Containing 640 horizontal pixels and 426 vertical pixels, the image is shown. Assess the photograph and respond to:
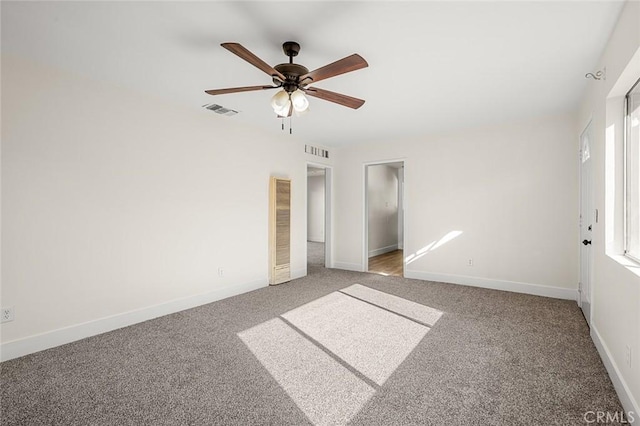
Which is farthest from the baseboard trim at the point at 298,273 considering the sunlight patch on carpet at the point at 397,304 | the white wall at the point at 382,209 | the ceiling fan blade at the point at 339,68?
the ceiling fan blade at the point at 339,68

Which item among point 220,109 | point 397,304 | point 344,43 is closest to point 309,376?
point 397,304

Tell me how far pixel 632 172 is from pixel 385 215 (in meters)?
5.91

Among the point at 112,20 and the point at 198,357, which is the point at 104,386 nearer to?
the point at 198,357

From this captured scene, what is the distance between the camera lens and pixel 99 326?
2900 millimetres

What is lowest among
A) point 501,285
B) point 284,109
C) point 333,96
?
point 501,285

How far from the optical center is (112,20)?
200cm

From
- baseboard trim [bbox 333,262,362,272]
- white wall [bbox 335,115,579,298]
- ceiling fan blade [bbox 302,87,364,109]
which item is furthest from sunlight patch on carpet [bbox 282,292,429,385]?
ceiling fan blade [bbox 302,87,364,109]

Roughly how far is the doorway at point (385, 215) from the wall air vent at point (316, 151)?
Answer: 1.50 m

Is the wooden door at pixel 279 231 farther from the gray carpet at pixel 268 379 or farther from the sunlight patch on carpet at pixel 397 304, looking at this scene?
the gray carpet at pixel 268 379

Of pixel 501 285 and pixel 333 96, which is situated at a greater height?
pixel 333 96

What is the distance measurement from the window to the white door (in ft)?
3.42

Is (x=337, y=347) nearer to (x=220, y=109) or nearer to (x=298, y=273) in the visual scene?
(x=298, y=273)

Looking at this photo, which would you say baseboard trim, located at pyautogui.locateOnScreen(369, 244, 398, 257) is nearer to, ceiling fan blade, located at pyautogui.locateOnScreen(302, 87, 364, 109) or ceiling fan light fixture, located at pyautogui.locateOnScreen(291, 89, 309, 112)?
ceiling fan blade, located at pyautogui.locateOnScreen(302, 87, 364, 109)

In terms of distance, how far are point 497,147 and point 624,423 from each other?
3639 millimetres
